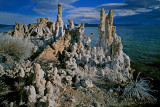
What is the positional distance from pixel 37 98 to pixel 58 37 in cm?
654

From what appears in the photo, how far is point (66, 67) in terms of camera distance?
23.5 feet

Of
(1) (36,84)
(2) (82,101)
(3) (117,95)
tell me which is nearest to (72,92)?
(2) (82,101)

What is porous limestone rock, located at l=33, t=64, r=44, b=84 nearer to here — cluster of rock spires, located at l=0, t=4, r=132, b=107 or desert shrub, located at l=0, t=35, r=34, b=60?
cluster of rock spires, located at l=0, t=4, r=132, b=107

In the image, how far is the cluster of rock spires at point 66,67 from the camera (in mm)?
4348

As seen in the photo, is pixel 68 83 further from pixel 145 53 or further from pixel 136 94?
pixel 145 53

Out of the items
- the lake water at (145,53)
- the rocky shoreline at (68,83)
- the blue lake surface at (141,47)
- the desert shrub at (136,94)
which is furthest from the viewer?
the blue lake surface at (141,47)

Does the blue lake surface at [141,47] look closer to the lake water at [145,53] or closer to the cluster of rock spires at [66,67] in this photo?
the lake water at [145,53]

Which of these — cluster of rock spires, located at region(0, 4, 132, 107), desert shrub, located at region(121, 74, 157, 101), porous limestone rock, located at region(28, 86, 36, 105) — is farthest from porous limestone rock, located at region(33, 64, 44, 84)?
desert shrub, located at region(121, 74, 157, 101)

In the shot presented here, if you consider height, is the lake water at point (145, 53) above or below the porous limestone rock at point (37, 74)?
below

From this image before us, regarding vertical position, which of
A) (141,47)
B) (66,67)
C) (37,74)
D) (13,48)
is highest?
(13,48)

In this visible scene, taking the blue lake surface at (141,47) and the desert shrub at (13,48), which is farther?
the blue lake surface at (141,47)

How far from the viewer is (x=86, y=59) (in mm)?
8180

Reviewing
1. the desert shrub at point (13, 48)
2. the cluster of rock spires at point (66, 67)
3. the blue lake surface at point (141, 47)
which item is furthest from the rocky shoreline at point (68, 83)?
the blue lake surface at point (141, 47)

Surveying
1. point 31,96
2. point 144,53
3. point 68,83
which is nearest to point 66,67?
point 68,83
